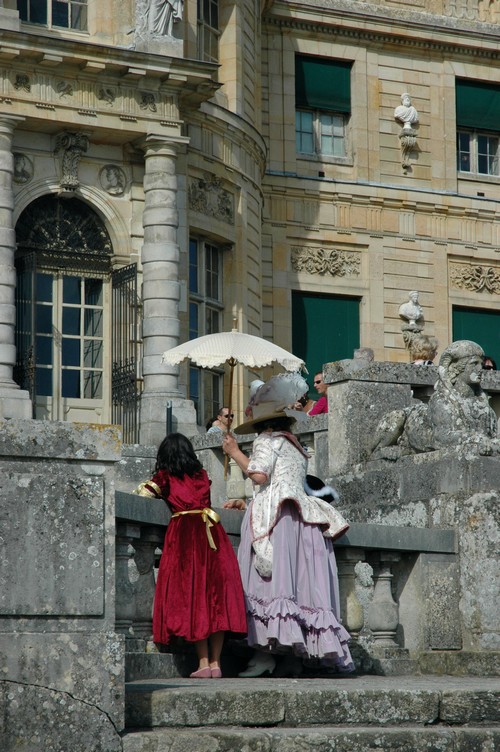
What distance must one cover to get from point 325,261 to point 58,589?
20.4 metres

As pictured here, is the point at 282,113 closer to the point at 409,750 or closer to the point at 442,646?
the point at 442,646

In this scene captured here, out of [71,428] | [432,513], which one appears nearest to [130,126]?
[432,513]

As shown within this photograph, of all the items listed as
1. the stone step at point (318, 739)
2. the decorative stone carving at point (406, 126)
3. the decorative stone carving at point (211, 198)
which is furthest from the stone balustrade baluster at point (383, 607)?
the decorative stone carving at point (406, 126)

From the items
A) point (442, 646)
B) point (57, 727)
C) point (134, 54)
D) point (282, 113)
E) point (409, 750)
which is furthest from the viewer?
point (282, 113)

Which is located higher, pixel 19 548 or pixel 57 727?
pixel 19 548

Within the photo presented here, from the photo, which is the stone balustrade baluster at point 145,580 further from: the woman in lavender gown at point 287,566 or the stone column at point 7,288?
the stone column at point 7,288

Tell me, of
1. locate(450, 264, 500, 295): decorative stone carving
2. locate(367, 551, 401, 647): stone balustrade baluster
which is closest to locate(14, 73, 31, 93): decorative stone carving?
locate(450, 264, 500, 295): decorative stone carving

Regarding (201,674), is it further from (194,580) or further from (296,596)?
(296,596)

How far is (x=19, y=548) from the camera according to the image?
21.0ft

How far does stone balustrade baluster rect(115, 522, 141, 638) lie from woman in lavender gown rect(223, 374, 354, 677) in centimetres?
73

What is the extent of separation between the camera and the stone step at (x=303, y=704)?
681 cm

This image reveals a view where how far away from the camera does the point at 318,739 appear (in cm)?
674

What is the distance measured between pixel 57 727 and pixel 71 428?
115 centimetres

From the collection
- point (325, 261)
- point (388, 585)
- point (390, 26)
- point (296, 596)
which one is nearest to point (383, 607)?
point (388, 585)
